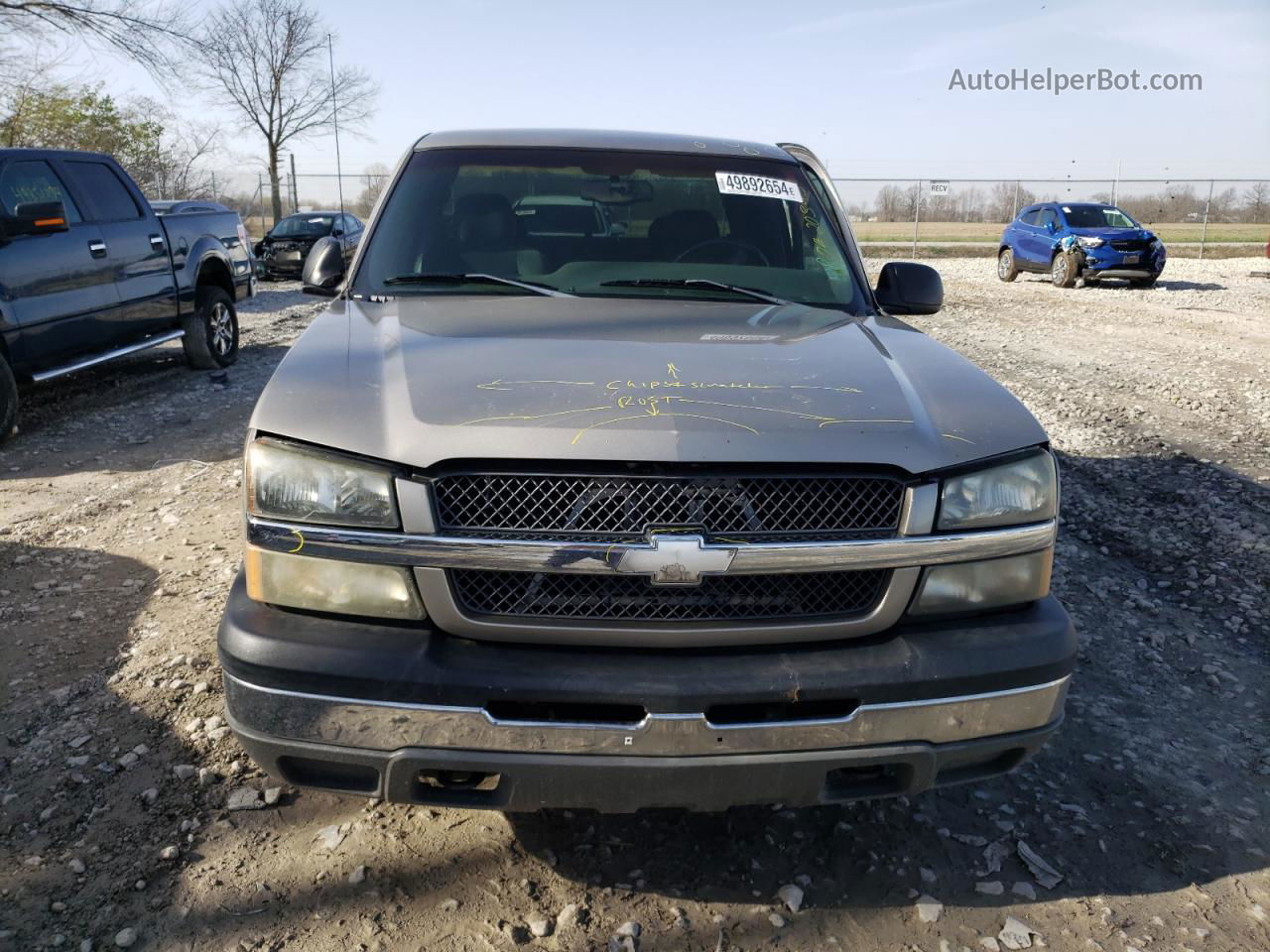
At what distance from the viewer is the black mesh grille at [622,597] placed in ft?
6.93

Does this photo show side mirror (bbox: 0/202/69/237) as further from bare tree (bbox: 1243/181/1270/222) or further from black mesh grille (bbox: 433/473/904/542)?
bare tree (bbox: 1243/181/1270/222)

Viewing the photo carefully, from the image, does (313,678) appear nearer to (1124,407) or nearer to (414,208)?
(414,208)

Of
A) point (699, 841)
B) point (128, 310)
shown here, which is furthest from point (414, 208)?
point (128, 310)

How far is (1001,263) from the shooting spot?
2089 cm

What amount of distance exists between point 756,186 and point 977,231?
38.4m

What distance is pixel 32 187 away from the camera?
7305mm

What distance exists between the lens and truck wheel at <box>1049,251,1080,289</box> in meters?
18.9

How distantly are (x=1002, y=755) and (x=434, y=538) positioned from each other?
1393 mm

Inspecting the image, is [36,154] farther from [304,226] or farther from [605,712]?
[304,226]

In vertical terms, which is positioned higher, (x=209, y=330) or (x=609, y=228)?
(x=609, y=228)


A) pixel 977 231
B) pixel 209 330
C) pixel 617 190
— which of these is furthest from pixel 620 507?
pixel 977 231

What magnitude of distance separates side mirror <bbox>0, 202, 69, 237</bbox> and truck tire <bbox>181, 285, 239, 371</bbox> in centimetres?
213

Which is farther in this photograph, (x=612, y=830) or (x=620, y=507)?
(x=612, y=830)

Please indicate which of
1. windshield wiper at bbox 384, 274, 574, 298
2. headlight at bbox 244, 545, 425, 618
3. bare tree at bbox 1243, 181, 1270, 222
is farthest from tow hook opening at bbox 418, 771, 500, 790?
bare tree at bbox 1243, 181, 1270, 222
